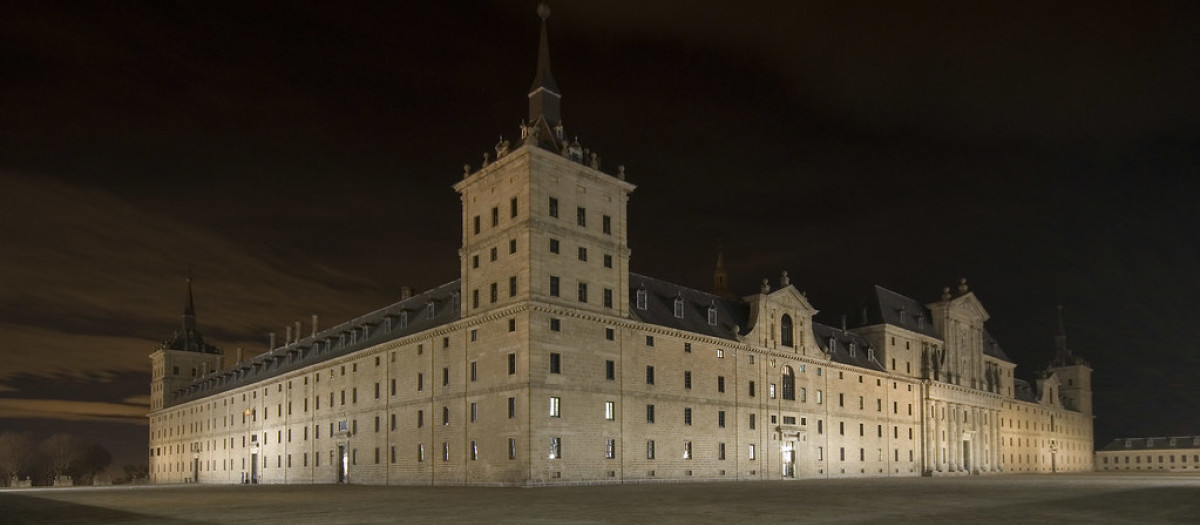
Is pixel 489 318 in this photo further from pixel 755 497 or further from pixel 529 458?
pixel 755 497

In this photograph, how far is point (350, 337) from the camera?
87.2 meters

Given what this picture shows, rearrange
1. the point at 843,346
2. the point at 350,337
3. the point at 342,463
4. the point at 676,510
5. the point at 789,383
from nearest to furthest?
the point at 676,510 < the point at 342,463 < the point at 789,383 < the point at 350,337 < the point at 843,346

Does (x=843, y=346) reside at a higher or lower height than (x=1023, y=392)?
higher

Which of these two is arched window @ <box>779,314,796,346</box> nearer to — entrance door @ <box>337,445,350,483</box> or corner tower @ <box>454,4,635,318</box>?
corner tower @ <box>454,4,635,318</box>

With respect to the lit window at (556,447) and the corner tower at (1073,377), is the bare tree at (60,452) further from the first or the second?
the corner tower at (1073,377)

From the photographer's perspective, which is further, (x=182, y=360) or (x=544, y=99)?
(x=182, y=360)

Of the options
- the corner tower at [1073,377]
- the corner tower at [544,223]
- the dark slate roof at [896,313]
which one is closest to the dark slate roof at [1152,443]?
the corner tower at [1073,377]

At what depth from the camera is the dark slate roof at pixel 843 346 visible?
87.0 metres

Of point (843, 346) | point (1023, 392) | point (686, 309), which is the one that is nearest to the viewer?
point (686, 309)

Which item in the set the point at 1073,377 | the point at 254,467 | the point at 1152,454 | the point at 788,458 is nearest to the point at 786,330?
the point at 788,458

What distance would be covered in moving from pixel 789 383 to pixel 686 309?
41.6 feet

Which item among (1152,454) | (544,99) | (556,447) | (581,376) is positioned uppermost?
(544,99)

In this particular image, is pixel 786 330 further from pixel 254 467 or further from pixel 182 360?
pixel 182 360

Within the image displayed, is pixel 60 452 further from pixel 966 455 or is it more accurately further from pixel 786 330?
pixel 966 455
